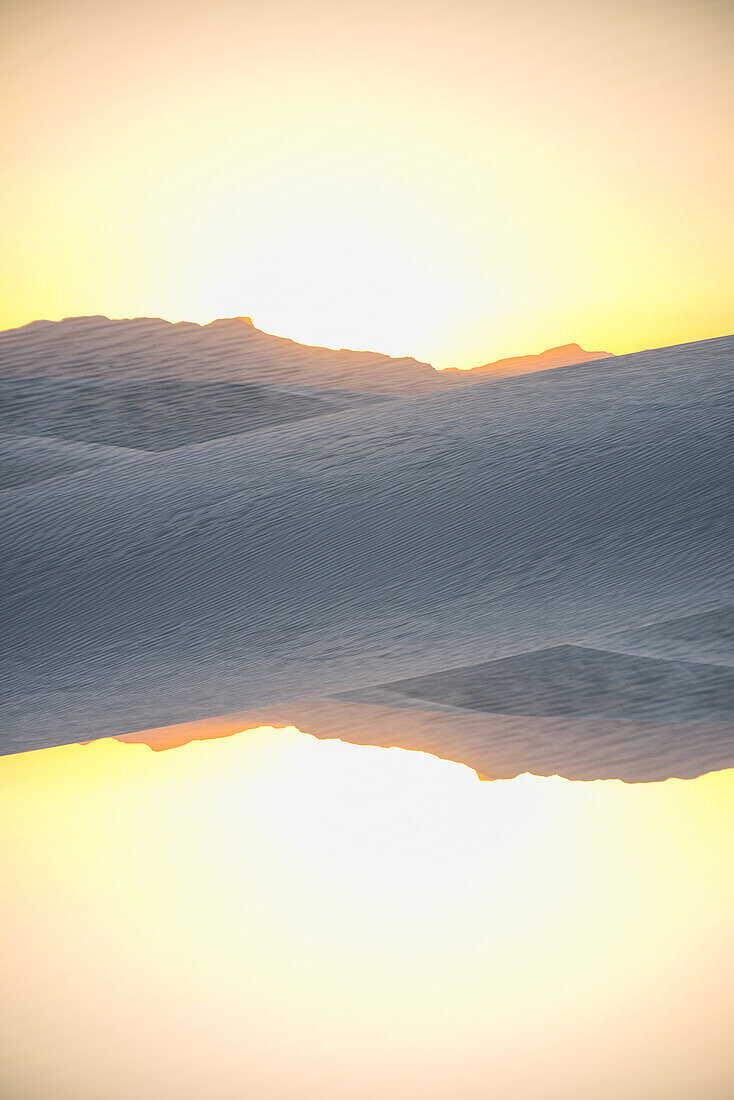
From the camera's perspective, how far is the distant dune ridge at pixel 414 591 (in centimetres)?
53

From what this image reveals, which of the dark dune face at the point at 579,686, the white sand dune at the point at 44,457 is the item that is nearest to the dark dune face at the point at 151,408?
the white sand dune at the point at 44,457

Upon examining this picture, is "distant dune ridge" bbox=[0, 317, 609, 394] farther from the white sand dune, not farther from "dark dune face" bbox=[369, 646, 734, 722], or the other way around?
"dark dune face" bbox=[369, 646, 734, 722]

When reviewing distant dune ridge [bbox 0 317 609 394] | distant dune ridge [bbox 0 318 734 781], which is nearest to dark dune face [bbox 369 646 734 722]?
distant dune ridge [bbox 0 318 734 781]

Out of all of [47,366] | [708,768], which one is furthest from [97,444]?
[708,768]

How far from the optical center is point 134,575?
567mm

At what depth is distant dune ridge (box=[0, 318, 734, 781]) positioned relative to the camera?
53 cm

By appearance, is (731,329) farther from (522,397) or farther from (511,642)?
(511,642)

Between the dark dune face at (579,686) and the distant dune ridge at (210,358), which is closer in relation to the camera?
the dark dune face at (579,686)

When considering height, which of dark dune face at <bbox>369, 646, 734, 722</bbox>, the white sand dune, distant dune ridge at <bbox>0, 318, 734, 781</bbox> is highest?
the white sand dune

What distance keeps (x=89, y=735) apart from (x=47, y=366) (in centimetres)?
29

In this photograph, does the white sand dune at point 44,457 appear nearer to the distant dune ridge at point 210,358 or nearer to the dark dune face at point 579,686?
the distant dune ridge at point 210,358

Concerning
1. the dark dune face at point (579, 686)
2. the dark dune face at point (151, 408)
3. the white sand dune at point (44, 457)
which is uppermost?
the dark dune face at point (151, 408)

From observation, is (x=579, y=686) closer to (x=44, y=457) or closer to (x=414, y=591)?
(x=414, y=591)

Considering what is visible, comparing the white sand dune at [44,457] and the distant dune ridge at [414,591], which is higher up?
the white sand dune at [44,457]
